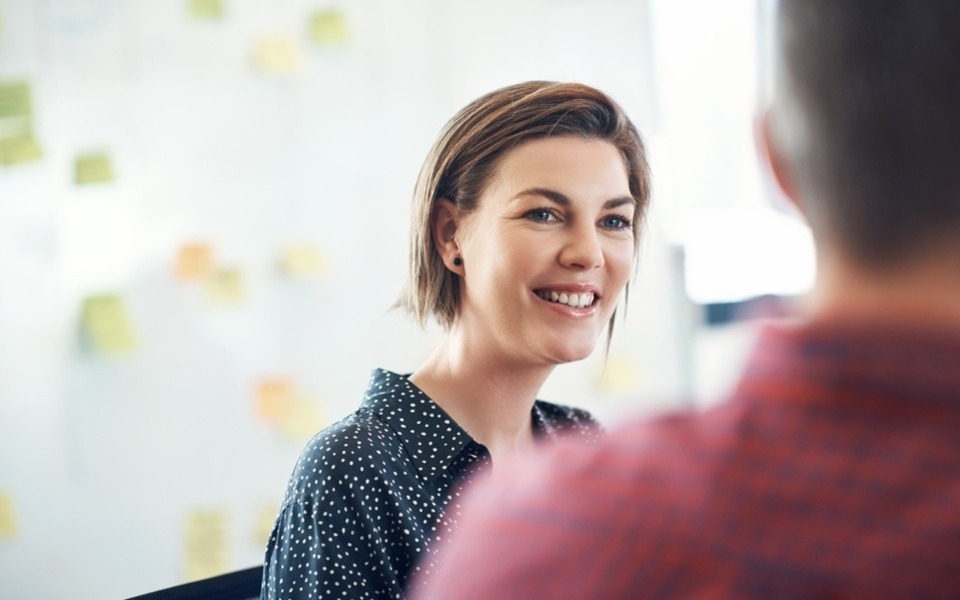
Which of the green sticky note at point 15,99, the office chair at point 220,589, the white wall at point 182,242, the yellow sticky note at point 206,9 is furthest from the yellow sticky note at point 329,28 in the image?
the office chair at point 220,589

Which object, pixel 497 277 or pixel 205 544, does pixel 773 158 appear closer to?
pixel 497 277

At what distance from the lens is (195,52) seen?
210cm

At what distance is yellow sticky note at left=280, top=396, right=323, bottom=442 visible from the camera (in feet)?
7.18

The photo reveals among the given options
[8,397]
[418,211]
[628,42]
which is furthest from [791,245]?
[8,397]

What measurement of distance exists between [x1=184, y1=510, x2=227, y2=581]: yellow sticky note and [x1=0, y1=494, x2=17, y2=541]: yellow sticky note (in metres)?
0.31

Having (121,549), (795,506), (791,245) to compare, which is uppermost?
(795,506)

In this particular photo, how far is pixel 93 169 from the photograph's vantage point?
1.98 meters

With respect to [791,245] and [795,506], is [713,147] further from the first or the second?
[795,506]

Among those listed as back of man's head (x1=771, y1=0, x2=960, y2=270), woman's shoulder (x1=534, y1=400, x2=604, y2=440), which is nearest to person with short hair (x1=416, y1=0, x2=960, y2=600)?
back of man's head (x1=771, y1=0, x2=960, y2=270)

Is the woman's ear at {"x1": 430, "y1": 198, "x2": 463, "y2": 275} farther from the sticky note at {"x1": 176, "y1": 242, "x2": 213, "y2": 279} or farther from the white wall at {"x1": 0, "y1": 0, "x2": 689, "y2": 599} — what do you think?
the sticky note at {"x1": 176, "y1": 242, "x2": 213, "y2": 279}

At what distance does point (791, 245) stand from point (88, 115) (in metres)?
2.17

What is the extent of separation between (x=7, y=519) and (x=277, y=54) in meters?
1.01

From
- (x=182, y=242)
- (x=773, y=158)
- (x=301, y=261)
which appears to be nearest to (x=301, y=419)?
(x=301, y=261)

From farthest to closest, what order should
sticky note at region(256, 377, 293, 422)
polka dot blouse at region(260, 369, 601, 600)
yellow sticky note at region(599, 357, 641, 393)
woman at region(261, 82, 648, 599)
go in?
yellow sticky note at region(599, 357, 641, 393) → sticky note at region(256, 377, 293, 422) → woman at region(261, 82, 648, 599) → polka dot blouse at region(260, 369, 601, 600)
